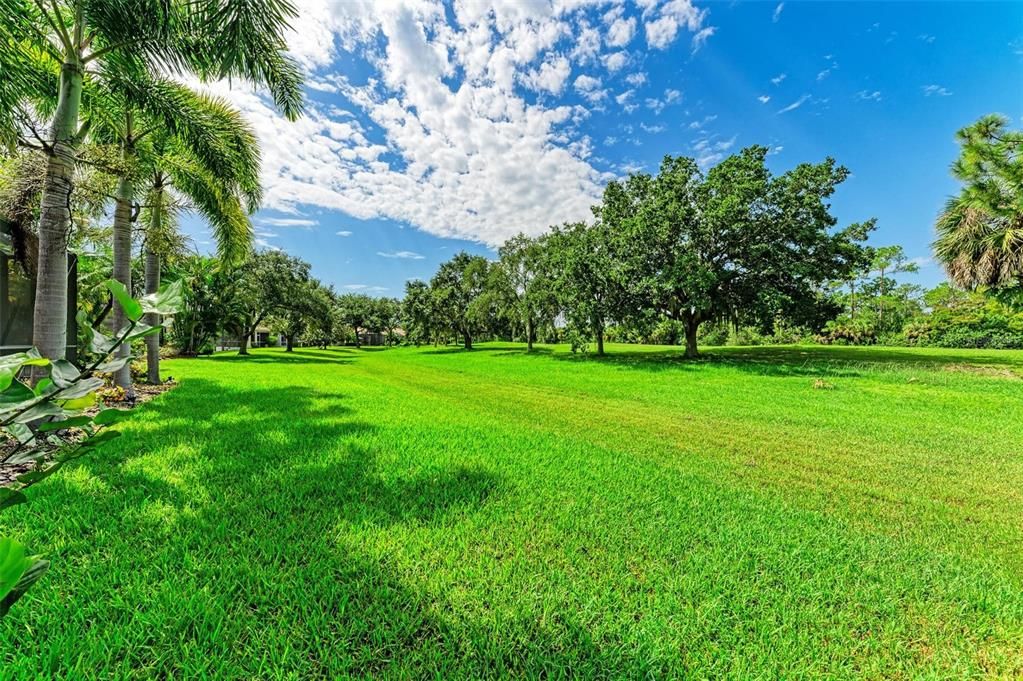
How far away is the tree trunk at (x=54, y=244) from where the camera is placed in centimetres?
459

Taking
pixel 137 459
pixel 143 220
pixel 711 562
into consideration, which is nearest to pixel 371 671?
pixel 711 562

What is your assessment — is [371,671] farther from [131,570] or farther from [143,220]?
[143,220]

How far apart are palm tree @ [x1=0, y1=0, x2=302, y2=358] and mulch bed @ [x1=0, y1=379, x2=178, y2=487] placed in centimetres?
105

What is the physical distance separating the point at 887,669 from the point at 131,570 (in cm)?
388

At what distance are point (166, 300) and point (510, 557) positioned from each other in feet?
7.40

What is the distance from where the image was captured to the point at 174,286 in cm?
104

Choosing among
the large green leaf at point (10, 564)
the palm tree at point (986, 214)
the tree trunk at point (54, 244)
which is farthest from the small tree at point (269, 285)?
the palm tree at point (986, 214)

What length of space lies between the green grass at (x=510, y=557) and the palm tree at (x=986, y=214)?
9642 millimetres

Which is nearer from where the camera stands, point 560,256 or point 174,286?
point 174,286

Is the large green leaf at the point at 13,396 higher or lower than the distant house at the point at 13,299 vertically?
lower

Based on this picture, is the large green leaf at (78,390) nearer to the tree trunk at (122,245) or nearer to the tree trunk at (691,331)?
the tree trunk at (122,245)

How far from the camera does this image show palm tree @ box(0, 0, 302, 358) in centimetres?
462

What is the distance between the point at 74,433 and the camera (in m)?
5.08

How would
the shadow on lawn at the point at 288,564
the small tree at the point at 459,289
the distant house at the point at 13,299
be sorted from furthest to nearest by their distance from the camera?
the small tree at the point at 459,289 → the distant house at the point at 13,299 → the shadow on lawn at the point at 288,564
